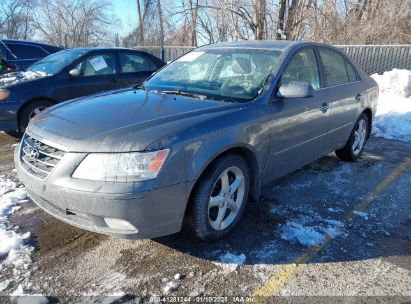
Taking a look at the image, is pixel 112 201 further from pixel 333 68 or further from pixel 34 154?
pixel 333 68

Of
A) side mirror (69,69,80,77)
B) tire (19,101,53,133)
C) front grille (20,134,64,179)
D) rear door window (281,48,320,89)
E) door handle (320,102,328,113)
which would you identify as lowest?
tire (19,101,53,133)

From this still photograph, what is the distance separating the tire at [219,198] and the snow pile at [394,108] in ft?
16.0

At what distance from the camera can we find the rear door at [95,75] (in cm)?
662

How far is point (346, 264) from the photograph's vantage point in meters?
3.01

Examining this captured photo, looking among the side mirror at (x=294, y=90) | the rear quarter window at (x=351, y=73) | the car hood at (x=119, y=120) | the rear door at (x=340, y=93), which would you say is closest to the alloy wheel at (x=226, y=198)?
the car hood at (x=119, y=120)

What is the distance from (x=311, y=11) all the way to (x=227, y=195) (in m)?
15.9

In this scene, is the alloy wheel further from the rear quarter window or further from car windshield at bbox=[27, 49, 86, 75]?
car windshield at bbox=[27, 49, 86, 75]

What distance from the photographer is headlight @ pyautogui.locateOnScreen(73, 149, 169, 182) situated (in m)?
2.52

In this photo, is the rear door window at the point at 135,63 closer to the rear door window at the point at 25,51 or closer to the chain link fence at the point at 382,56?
the rear door window at the point at 25,51

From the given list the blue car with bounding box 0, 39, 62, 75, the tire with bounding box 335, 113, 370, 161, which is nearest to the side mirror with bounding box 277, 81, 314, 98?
the tire with bounding box 335, 113, 370, 161

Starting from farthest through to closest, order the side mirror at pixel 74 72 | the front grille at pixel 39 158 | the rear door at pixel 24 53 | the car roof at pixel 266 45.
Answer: the rear door at pixel 24 53, the side mirror at pixel 74 72, the car roof at pixel 266 45, the front grille at pixel 39 158

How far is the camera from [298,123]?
12.6ft

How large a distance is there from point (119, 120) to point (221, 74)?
1371mm

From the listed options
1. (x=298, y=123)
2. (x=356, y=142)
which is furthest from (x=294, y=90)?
(x=356, y=142)
